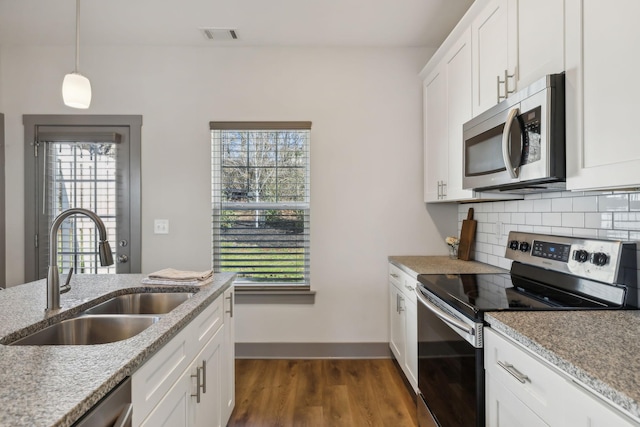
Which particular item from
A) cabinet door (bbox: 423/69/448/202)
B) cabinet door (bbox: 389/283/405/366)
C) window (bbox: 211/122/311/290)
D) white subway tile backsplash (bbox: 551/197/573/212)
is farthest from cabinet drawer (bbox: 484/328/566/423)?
window (bbox: 211/122/311/290)

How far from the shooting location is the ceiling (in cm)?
235

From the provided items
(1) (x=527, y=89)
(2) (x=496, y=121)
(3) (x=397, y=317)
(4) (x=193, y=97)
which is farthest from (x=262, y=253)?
(1) (x=527, y=89)

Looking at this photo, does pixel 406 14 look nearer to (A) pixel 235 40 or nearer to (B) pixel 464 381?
(A) pixel 235 40

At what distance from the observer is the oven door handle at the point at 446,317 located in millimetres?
1330

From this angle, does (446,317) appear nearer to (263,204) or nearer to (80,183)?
(263,204)

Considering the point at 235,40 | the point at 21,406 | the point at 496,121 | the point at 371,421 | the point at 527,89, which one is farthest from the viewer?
the point at 235,40

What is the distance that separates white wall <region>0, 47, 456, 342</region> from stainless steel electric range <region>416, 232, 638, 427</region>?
1.01 metres

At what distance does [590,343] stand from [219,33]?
2.98 metres

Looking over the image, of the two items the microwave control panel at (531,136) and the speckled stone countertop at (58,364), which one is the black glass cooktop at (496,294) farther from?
the speckled stone countertop at (58,364)

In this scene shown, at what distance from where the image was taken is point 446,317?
1500 mm

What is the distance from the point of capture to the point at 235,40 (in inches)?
111

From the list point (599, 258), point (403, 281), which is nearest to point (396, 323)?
point (403, 281)

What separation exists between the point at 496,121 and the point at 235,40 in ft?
7.19

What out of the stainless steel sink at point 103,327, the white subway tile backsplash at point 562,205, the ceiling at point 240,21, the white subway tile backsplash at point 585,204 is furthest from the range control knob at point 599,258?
the ceiling at point 240,21
